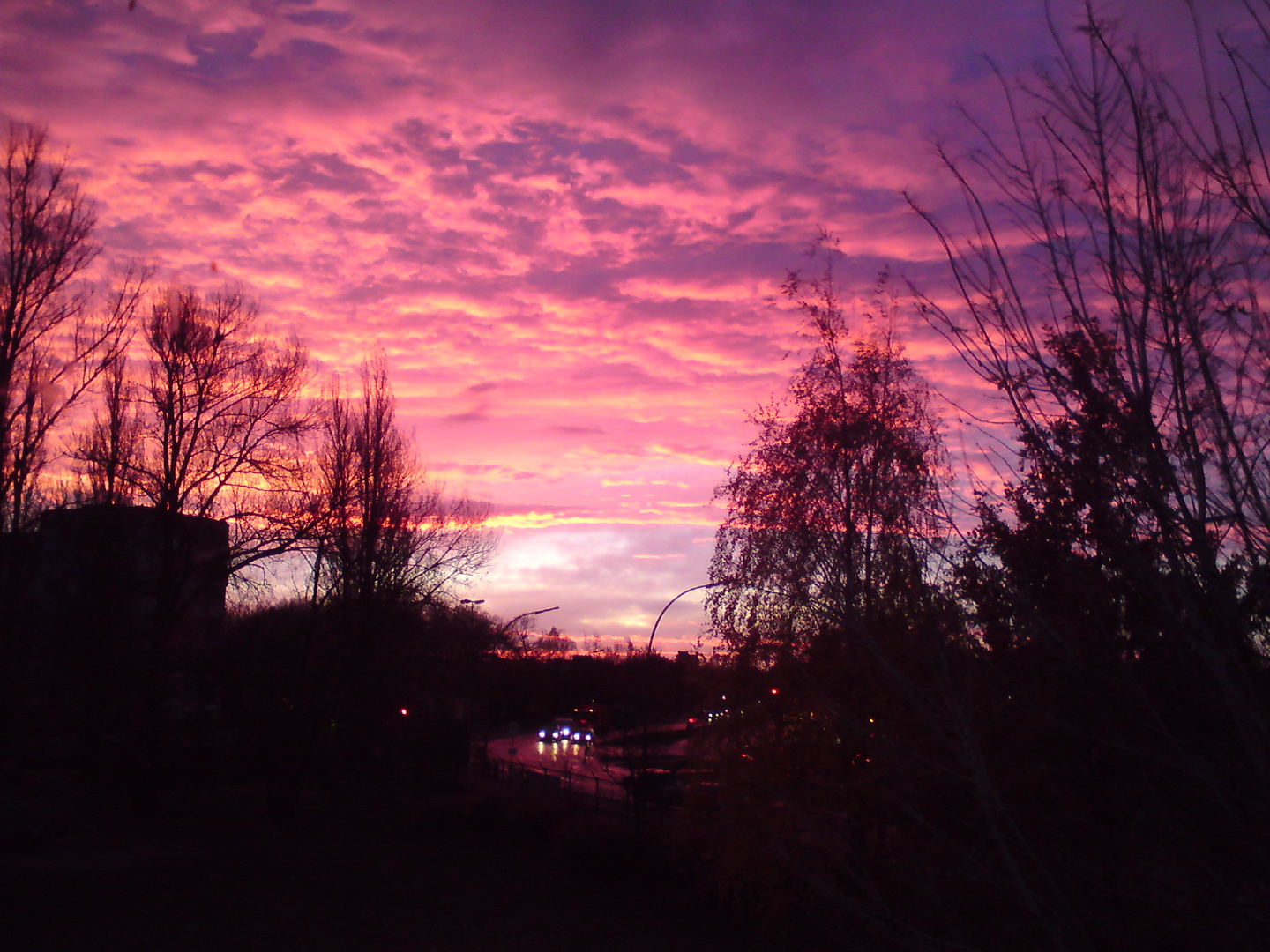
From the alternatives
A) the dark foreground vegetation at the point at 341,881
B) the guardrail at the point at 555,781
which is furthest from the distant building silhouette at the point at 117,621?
the guardrail at the point at 555,781

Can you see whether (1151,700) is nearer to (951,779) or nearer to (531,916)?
(951,779)

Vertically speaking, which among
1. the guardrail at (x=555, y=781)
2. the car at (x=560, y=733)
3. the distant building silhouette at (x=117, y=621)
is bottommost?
the car at (x=560, y=733)

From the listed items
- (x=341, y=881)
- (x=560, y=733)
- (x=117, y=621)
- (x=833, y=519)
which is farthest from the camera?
(x=560, y=733)

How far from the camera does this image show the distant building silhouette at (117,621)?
76.7 feet

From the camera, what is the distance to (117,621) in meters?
25.1

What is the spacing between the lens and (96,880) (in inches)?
666

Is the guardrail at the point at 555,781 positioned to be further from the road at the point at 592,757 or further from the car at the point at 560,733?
the car at the point at 560,733

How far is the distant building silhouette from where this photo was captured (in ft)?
76.7

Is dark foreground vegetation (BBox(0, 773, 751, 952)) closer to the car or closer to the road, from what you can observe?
the road

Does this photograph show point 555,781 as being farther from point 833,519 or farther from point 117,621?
point 833,519

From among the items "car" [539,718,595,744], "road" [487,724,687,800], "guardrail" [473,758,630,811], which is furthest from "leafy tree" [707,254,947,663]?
"car" [539,718,595,744]

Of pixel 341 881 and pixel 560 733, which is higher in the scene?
pixel 341 881

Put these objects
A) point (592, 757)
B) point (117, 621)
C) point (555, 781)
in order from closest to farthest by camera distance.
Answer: point (117, 621), point (555, 781), point (592, 757)

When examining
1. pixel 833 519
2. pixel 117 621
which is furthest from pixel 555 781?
pixel 833 519
